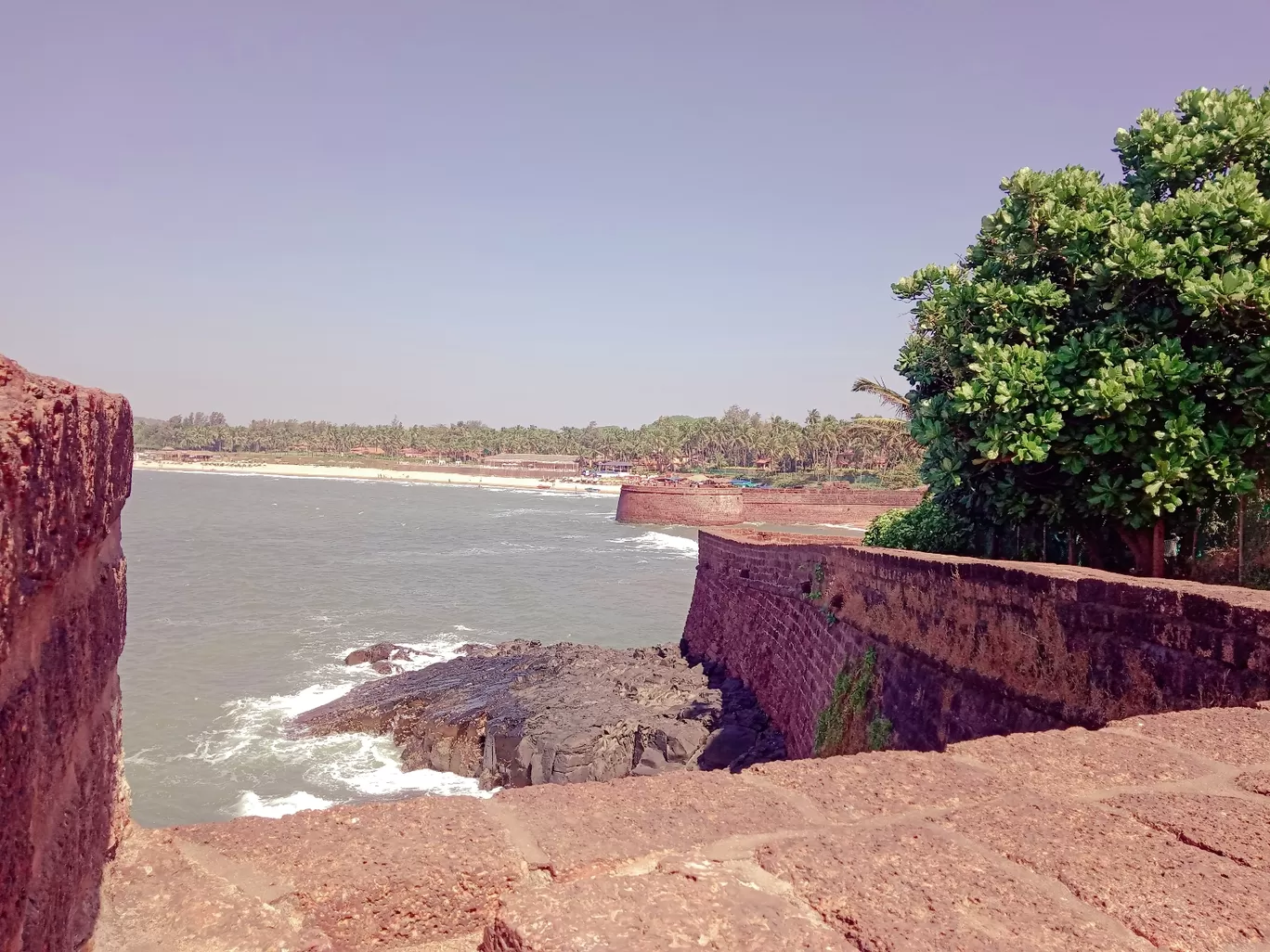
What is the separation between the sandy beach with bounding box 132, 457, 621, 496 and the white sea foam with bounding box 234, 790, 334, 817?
273ft

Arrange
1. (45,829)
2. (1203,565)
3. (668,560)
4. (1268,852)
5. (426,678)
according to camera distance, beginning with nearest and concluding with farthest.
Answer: (45,829) → (1268,852) → (1203,565) → (426,678) → (668,560)

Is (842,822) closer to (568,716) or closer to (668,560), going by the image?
(568,716)

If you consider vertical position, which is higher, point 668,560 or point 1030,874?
point 1030,874

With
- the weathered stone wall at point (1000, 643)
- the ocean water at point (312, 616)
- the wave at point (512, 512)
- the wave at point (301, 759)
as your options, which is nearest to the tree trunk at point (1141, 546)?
the weathered stone wall at point (1000, 643)

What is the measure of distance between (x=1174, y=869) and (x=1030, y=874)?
366 mm

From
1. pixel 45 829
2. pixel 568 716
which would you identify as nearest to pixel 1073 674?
pixel 45 829

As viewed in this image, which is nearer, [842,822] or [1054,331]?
[842,822]

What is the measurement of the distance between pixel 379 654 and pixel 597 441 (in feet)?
418

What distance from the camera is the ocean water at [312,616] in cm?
1305

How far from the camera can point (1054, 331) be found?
8.33 meters

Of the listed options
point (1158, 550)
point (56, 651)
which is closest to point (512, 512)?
point (1158, 550)

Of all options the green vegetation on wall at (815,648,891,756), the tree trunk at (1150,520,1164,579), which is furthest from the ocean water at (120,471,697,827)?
the tree trunk at (1150,520,1164,579)

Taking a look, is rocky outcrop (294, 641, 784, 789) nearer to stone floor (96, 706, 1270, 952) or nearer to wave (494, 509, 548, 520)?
stone floor (96, 706, 1270, 952)

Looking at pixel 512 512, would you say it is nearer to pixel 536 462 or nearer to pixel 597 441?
pixel 536 462
